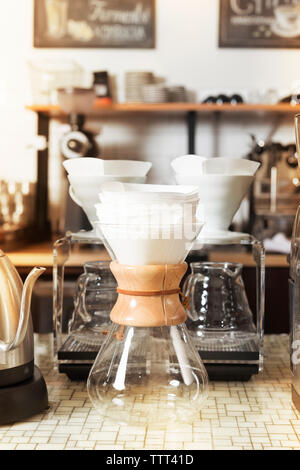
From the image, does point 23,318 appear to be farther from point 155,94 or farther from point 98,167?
point 155,94

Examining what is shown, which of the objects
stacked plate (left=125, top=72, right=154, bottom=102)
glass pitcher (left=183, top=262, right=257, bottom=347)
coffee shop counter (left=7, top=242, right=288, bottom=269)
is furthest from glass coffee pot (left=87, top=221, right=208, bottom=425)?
stacked plate (left=125, top=72, right=154, bottom=102)

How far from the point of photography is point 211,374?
3.20ft

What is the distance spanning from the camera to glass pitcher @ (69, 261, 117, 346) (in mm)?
1028

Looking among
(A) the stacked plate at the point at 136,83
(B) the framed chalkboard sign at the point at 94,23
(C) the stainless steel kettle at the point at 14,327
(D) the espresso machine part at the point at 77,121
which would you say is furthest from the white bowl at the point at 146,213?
(B) the framed chalkboard sign at the point at 94,23

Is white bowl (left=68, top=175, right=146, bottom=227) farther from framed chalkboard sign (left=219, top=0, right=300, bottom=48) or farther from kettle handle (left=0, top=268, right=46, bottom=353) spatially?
framed chalkboard sign (left=219, top=0, right=300, bottom=48)

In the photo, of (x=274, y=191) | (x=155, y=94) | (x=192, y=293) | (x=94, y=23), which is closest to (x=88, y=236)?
(x=192, y=293)

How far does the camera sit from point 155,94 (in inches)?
130

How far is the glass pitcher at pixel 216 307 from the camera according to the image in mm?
1003

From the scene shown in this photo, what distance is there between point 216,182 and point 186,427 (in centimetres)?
44

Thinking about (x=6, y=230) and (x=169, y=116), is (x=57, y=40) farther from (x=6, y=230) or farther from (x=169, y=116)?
(x=6, y=230)

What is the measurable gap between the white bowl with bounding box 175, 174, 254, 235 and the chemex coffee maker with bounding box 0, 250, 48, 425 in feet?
1.15

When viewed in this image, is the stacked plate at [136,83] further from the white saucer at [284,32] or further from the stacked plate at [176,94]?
the white saucer at [284,32]

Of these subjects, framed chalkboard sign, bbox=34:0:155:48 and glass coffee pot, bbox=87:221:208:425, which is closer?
glass coffee pot, bbox=87:221:208:425

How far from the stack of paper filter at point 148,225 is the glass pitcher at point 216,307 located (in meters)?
0.25
